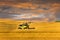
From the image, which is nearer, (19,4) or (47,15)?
(47,15)

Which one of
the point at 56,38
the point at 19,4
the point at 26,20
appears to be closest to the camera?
the point at 56,38

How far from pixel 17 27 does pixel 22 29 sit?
0.14 feet

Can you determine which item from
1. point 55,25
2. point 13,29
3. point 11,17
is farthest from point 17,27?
point 55,25

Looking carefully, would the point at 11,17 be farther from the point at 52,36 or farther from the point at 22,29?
the point at 52,36

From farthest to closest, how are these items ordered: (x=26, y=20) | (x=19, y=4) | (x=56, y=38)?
(x=19, y=4) → (x=26, y=20) → (x=56, y=38)

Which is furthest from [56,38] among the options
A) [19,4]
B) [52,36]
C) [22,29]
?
[19,4]

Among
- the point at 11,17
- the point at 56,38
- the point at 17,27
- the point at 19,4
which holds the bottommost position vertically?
the point at 56,38

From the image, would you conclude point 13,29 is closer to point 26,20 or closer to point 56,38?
point 26,20

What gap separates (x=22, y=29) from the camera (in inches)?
39.0

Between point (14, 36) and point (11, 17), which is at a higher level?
A: point (11, 17)

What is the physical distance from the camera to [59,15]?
116cm

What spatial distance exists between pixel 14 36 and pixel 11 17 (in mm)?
222

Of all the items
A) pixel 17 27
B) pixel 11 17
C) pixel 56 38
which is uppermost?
pixel 11 17

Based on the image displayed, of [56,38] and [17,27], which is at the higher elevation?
[17,27]
